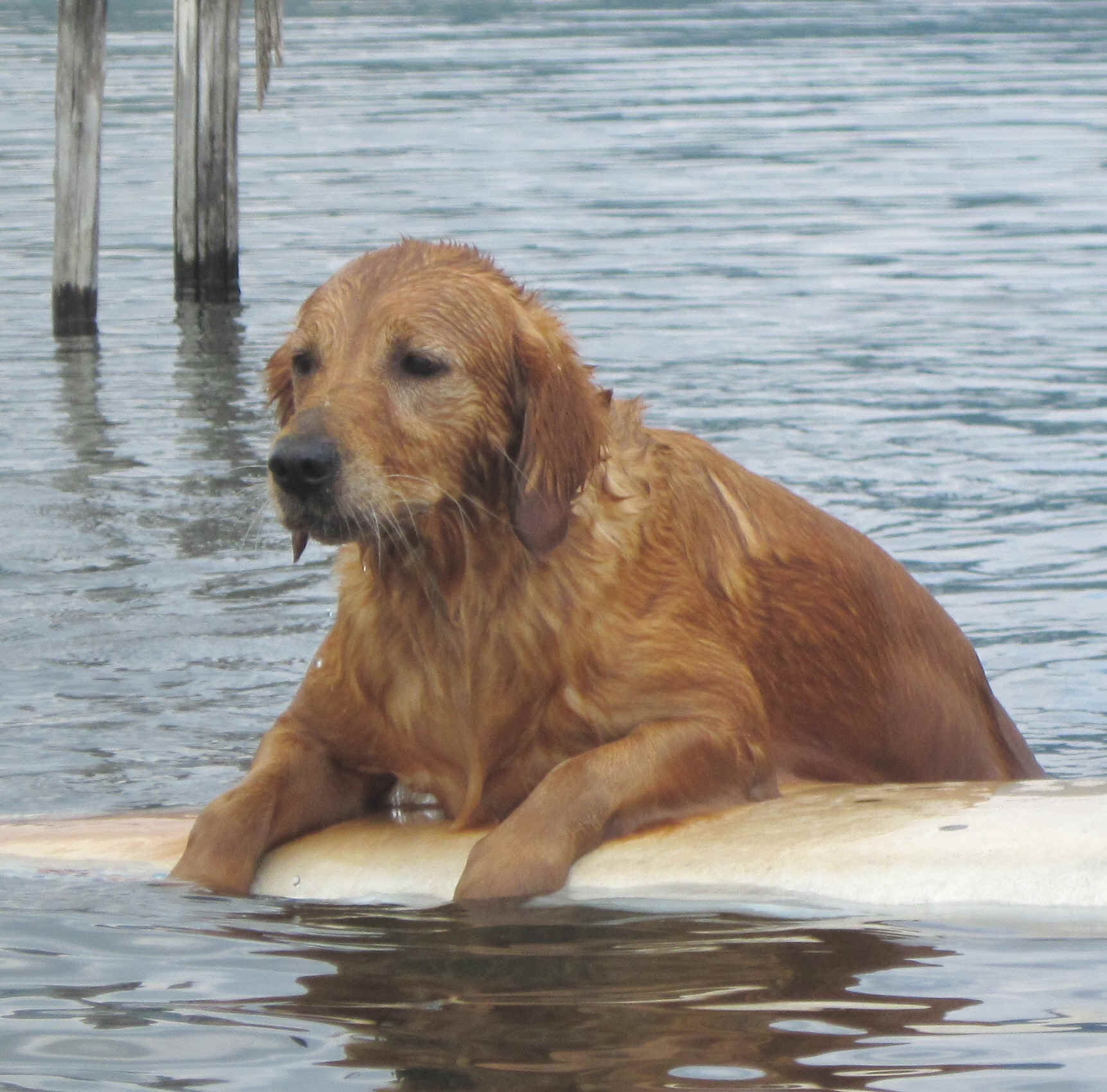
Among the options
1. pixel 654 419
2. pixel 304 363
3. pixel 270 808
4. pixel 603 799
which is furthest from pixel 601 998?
pixel 654 419

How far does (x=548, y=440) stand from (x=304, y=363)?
598mm

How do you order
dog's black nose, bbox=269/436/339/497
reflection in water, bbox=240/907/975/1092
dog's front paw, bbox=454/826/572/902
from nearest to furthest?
reflection in water, bbox=240/907/975/1092 < dog's black nose, bbox=269/436/339/497 < dog's front paw, bbox=454/826/572/902

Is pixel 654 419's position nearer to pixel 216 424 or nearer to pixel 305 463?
pixel 216 424

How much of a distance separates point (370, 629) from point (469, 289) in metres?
0.85

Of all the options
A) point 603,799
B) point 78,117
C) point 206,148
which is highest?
point 78,117

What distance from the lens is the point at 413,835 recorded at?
5.62m

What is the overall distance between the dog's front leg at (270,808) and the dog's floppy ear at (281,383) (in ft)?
2.51

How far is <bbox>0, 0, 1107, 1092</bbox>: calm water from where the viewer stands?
438 centimetres

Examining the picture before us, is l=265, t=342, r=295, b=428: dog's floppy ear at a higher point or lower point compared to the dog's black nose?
higher

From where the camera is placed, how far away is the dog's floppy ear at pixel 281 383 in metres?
5.54

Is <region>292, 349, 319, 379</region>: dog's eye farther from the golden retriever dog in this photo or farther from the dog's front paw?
the dog's front paw

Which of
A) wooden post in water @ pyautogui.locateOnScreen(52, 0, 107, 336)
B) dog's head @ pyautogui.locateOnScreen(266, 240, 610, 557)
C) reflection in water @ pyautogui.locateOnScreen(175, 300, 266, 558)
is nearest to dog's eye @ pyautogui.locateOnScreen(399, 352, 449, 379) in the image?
dog's head @ pyautogui.locateOnScreen(266, 240, 610, 557)

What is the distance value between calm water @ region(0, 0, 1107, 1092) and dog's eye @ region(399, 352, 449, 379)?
48.6 inches

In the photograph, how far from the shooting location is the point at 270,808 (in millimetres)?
5574
